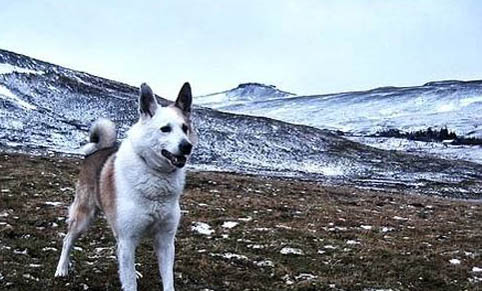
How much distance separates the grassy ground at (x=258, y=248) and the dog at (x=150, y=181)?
1.17 m

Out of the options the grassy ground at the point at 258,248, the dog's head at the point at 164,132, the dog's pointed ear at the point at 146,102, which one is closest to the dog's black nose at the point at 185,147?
the dog's head at the point at 164,132

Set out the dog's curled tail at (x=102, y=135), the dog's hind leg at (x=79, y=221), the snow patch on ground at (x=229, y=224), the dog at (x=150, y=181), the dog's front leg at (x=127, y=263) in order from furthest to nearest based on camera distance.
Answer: the snow patch on ground at (x=229, y=224) → the dog's curled tail at (x=102, y=135) → the dog's hind leg at (x=79, y=221) → the dog's front leg at (x=127, y=263) → the dog at (x=150, y=181)

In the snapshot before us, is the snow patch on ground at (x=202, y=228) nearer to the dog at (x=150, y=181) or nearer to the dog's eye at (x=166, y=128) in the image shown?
the dog at (x=150, y=181)

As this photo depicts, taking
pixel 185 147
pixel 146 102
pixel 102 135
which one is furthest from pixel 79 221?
pixel 185 147

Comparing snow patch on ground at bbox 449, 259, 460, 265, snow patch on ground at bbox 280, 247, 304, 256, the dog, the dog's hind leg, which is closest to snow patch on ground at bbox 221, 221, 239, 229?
snow patch on ground at bbox 280, 247, 304, 256

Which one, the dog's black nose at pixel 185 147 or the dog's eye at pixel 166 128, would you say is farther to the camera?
the dog's eye at pixel 166 128

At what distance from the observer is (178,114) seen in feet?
27.1

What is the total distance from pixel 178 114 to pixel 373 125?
157 m

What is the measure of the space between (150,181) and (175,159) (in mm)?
590

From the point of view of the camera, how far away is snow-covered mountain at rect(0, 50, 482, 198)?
5054 cm

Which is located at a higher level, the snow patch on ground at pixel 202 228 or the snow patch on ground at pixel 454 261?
the snow patch on ground at pixel 202 228

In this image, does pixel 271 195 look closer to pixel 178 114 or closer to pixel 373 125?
pixel 178 114

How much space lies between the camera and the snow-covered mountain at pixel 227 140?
166ft

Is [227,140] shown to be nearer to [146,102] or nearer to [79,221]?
[79,221]
